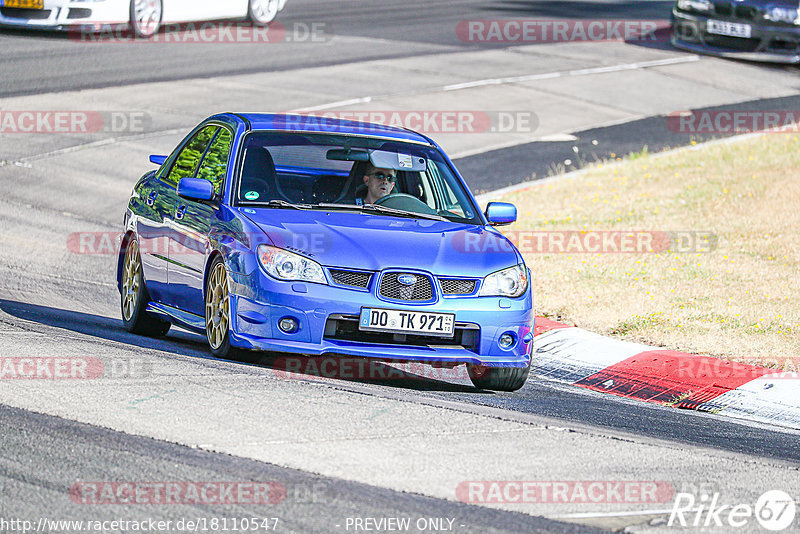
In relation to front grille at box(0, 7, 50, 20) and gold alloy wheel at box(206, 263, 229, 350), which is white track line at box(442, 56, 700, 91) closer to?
front grille at box(0, 7, 50, 20)

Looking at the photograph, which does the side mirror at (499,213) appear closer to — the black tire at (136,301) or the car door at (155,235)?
the car door at (155,235)

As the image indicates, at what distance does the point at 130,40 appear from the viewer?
23.2 metres

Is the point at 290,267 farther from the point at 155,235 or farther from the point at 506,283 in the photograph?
the point at 155,235

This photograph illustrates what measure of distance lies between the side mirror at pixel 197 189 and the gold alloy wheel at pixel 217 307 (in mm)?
524

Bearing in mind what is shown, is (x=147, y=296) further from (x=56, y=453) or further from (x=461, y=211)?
(x=56, y=453)

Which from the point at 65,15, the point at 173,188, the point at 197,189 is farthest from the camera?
the point at 65,15

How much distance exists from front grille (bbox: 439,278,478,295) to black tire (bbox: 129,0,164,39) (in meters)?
16.0

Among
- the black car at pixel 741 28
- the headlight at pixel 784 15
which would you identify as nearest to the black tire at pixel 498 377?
the black car at pixel 741 28

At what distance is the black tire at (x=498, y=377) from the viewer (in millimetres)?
8156

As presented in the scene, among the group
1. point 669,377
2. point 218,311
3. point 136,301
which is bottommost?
point 669,377

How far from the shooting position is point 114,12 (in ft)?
71.6

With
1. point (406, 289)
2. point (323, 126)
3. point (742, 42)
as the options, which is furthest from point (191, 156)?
point (742, 42)

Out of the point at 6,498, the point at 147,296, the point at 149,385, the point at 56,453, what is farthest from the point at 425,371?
the point at 6,498

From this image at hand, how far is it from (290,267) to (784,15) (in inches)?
726
